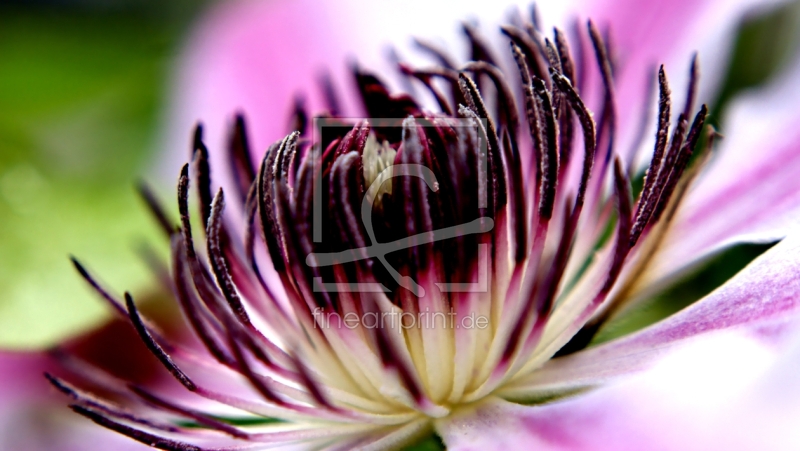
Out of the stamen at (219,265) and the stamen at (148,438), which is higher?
the stamen at (219,265)

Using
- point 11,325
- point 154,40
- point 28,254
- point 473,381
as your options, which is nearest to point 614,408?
point 473,381

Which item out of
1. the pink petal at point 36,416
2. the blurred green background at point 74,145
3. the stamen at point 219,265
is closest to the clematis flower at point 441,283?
the stamen at point 219,265

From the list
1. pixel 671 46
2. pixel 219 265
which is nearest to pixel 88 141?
pixel 219 265

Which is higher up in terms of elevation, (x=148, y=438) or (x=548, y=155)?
(x=548, y=155)

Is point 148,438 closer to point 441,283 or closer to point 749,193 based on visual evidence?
point 441,283

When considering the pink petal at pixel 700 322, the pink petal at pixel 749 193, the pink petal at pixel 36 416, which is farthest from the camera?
the pink petal at pixel 36 416

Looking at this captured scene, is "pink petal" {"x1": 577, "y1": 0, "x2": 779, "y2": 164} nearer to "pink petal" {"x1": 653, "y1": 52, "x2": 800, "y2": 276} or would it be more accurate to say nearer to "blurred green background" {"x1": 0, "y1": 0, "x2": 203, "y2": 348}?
"pink petal" {"x1": 653, "y1": 52, "x2": 800, "y2": 276}

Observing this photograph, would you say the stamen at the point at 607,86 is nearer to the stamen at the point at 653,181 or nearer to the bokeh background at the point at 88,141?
the stamen at the point at 653,181

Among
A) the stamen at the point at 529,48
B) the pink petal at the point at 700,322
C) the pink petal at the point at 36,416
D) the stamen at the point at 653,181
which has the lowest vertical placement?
the pink petal at the point at 36,416
